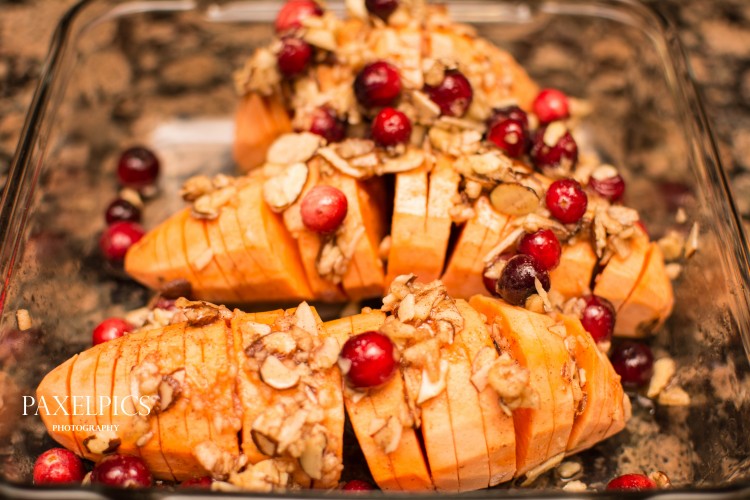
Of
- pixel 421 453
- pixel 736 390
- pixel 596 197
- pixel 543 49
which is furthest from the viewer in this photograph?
pixel 543 49

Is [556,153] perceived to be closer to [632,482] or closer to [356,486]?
[632,482]

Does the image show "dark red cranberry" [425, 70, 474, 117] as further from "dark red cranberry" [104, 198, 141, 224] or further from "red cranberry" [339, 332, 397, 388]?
"dark red cranberry" [104, 198, 141, 224]

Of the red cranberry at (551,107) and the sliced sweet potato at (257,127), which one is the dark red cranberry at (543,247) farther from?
the sliced sweet potato at (257,127)

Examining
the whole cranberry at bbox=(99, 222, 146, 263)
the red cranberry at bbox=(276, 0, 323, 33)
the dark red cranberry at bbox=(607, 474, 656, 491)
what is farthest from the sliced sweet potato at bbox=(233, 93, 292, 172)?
the dark red cranberry at bbox=(607, 474, 656, 491)

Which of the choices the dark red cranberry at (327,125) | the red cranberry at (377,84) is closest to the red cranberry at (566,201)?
the red cranberry at (377,84)

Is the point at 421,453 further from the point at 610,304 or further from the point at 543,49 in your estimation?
the point at 543,49

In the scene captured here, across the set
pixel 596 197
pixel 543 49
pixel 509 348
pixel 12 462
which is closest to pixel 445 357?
pixel 509 348
